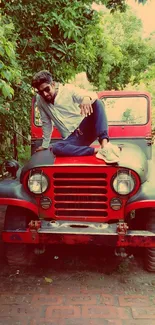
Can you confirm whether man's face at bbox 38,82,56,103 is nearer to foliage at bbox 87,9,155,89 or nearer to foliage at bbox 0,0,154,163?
foliage at bbox 0,0,154,163

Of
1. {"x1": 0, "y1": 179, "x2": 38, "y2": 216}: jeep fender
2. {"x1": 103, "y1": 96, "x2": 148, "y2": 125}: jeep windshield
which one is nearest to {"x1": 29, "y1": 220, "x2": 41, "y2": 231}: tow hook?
{"x1": 0, "y1": 179, "x2": 38, "y2": 216}: jeep fender

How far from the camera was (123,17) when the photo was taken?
864 inches

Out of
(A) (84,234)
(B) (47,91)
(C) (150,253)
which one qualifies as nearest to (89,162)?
(A) (84,234)

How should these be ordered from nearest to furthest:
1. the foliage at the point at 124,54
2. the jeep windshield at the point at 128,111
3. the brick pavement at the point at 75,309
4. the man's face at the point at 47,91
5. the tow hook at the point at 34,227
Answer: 1. the brick pavement at the point at 75,309
2. the tow hook at the point at 34,227
3. the man's face at the point at 47,91
4. the jeep windshield at the point at 128,111
5. the foliage at the point at 124,54

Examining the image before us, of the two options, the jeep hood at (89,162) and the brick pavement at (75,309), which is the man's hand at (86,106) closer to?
the jeep hood at (89,162)

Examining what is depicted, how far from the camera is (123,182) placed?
3.69 meters

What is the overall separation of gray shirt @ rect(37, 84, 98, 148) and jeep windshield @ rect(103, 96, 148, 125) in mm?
987

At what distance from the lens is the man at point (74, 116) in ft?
12.6

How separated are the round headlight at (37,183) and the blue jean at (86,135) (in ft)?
1.08

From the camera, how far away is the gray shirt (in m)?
4.04

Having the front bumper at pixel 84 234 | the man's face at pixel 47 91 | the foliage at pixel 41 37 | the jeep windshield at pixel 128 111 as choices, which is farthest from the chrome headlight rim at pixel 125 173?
the foliage at pixel 41 37

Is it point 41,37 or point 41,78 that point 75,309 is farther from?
point 41,37

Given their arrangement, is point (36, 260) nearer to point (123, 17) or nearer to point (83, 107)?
point (83, 107)

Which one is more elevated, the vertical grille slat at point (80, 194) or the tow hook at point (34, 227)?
the vertical grille slat at point (80, 194)
